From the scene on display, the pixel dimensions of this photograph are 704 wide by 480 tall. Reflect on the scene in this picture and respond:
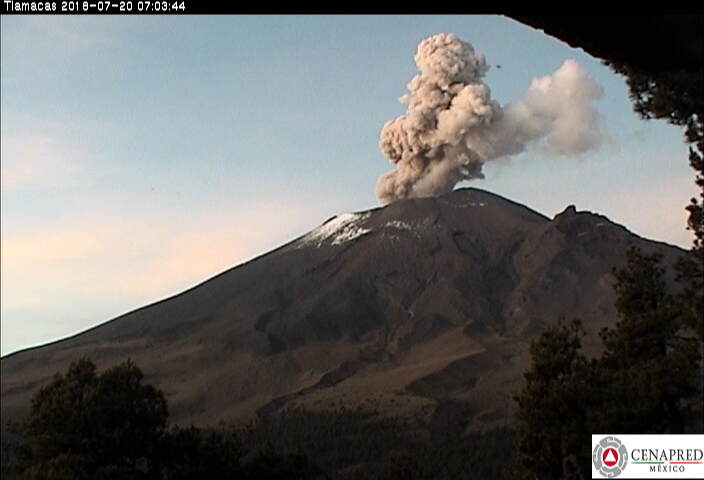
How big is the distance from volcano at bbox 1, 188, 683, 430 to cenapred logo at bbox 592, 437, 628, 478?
64974 millimetres

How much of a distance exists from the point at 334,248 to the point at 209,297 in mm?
18211

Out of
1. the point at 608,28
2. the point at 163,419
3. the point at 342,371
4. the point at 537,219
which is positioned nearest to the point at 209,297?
the point at 342,371

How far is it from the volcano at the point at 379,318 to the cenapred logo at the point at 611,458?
64974 mm

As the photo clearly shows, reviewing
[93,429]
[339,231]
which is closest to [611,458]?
[93,429]

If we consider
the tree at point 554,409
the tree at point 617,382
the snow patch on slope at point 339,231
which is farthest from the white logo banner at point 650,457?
the snow patch on slope at point 339,231

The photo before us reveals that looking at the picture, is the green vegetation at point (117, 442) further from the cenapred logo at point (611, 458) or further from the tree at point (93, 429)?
the cenapred logo at point (611, 458)

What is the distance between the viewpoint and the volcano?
85188 mm

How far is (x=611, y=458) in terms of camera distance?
667 cm

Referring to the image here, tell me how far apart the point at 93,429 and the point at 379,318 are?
91.7 metres

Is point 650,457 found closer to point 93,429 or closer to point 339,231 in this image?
point 93,429

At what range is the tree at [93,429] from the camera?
14328mm

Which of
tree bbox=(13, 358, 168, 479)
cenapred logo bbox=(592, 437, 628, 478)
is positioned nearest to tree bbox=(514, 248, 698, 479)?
cenapred logo bbox=(592, 437, 628, 478)

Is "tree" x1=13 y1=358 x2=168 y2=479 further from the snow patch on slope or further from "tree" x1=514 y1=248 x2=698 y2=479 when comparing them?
the snow patch on slope

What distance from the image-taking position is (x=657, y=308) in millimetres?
14383
